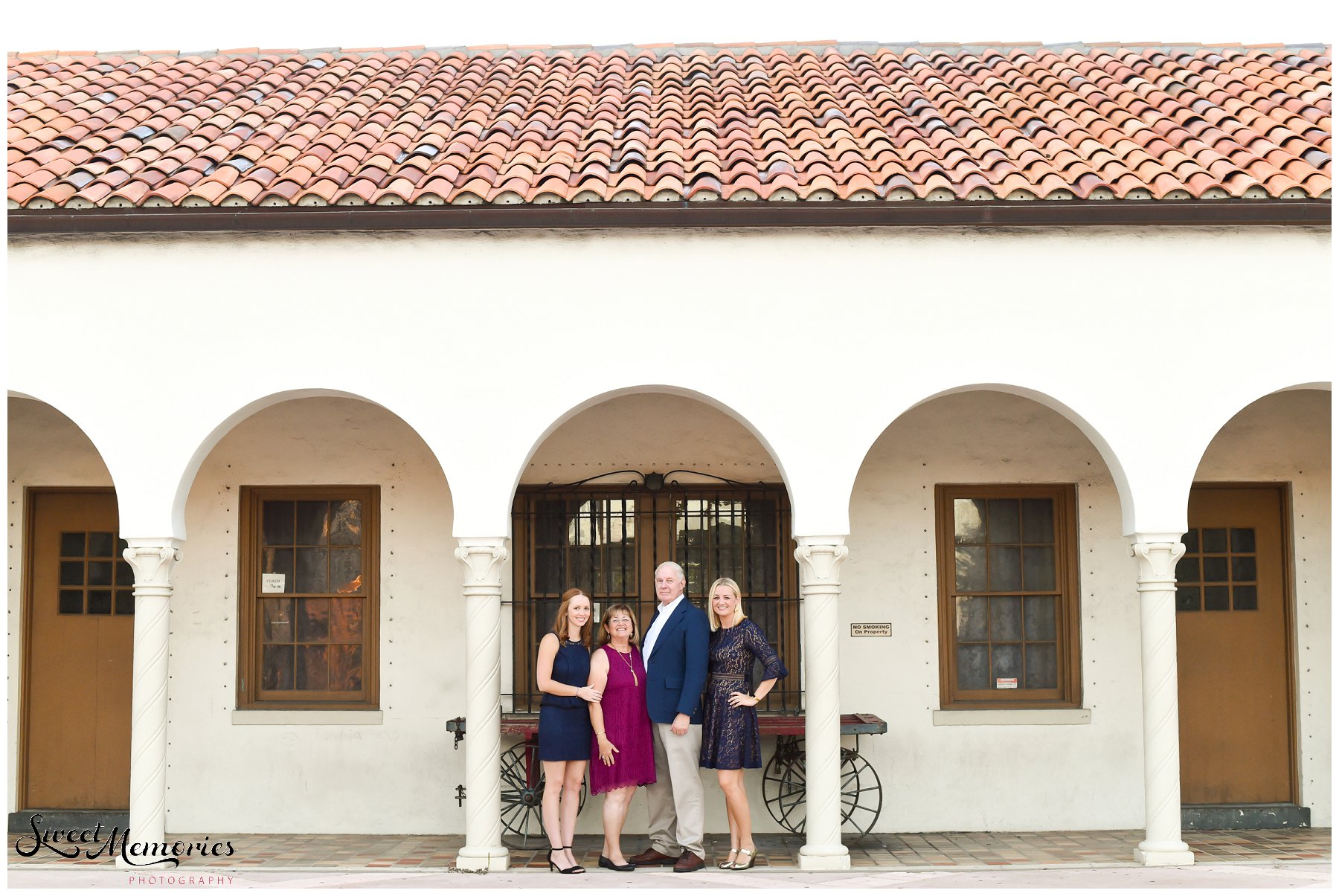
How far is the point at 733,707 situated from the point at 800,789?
2.03 metres

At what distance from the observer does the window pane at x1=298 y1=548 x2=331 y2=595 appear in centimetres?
1056

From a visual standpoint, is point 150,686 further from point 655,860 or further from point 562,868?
point 655,860

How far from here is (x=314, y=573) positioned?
1057 cm

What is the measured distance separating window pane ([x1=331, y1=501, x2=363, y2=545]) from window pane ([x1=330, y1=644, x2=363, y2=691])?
2.69ft

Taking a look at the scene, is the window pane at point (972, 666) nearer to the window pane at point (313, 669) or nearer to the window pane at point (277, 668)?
the window pane at point (313, 669)

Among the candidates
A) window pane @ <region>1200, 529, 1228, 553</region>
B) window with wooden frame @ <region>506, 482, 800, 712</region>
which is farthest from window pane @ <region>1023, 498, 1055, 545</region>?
window with wooden frame @ <region>506, 482, 800, 712</region>

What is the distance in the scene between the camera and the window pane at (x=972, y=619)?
34.4ft

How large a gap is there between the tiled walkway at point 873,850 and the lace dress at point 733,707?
2.78 feet

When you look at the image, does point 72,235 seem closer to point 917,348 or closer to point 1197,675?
point 917,348

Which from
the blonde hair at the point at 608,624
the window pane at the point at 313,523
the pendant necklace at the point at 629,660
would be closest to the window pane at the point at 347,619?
the window pane at the point at 313,523

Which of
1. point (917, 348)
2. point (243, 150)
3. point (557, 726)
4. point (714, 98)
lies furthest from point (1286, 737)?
point (243, 150)

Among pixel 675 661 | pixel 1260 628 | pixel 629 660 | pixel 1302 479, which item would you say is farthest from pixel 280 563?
pixel 1302 479

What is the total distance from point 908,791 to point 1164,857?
214 cm

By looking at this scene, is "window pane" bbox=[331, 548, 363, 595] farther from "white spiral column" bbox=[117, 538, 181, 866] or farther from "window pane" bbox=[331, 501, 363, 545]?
"white spiral column" bbox=[117, 538, 181, 866]
